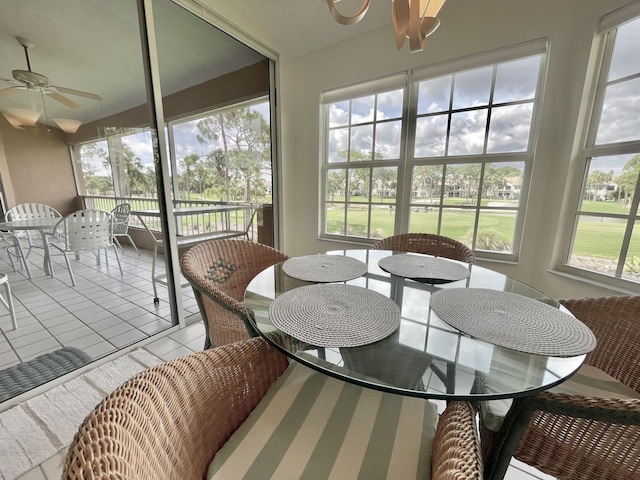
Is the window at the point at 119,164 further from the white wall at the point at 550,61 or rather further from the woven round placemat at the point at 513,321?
the woven round placemat at the point at 513,321

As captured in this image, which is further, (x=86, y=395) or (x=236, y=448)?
(x=86, y=395)

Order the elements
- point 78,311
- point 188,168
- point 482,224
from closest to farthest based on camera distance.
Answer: point 78,311 → point 482,224 → point 188,168

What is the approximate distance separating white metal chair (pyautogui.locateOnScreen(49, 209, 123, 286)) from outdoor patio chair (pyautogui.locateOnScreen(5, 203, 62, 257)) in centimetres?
14

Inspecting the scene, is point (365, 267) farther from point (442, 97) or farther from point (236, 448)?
point (442, 97)

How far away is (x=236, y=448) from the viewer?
0.63 m

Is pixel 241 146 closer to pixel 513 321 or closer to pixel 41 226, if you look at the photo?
pixel 41 226

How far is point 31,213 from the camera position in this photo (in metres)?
1.62

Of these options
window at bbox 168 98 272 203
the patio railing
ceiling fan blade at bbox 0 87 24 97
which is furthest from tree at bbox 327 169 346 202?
ceiling fan blade at bbox 0 87 24 97

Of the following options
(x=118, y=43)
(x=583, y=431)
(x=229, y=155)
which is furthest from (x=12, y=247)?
(x=583, y=431)

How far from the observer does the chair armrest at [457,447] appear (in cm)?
43

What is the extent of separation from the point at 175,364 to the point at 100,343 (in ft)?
5.80

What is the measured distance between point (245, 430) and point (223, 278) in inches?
34.7

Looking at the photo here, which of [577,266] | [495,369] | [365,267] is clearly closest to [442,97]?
[577,266]

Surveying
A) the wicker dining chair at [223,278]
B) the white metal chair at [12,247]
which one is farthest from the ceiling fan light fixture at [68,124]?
the wicker dining chair at [223,278]
